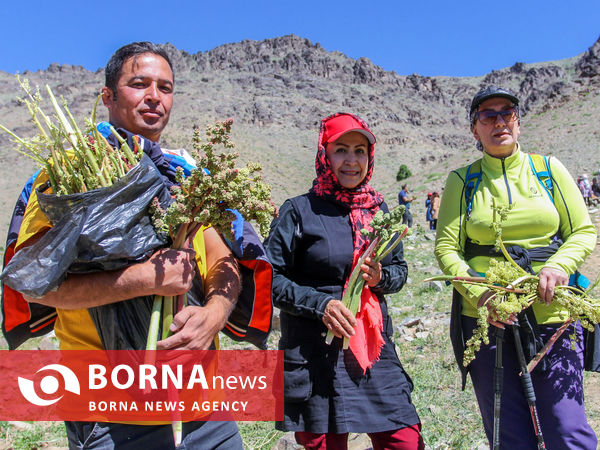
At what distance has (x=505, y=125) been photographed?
241 cm

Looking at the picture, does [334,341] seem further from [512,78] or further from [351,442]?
[512,78]

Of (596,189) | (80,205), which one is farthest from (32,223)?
(596,189)

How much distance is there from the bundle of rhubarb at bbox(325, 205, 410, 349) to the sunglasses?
775 mm

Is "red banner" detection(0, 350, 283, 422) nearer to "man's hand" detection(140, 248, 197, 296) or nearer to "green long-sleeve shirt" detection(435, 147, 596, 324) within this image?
"man's hand" detection(140, 248, 197, 296)

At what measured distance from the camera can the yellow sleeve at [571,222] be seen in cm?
221

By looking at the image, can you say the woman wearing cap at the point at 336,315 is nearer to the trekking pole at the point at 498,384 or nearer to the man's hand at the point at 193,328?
the trekking pole at the point at 498,384

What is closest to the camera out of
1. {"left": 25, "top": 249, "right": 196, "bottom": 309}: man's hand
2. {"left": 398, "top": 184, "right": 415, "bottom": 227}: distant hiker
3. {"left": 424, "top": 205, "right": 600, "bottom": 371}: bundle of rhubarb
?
{"left": 25, "top": 249, "right": 196, "bottom": 309}: man's hand

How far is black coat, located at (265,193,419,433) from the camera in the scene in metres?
2.23

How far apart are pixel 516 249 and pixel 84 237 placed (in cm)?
185

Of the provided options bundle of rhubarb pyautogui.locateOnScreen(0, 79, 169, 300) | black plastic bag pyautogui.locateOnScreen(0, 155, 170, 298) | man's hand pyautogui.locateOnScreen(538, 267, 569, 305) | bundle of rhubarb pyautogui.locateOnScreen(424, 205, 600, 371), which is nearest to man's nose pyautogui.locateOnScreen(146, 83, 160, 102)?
bundle of rhubarb pyautogui.locateOnScreen(0, 79, 169, 300)

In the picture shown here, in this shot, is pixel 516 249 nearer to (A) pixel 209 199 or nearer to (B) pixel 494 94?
(B) pixel 494 94

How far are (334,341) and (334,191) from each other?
75 centimetres

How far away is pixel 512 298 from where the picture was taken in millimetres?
1989

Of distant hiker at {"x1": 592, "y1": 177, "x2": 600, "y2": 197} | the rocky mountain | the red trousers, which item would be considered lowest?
the red trousers
